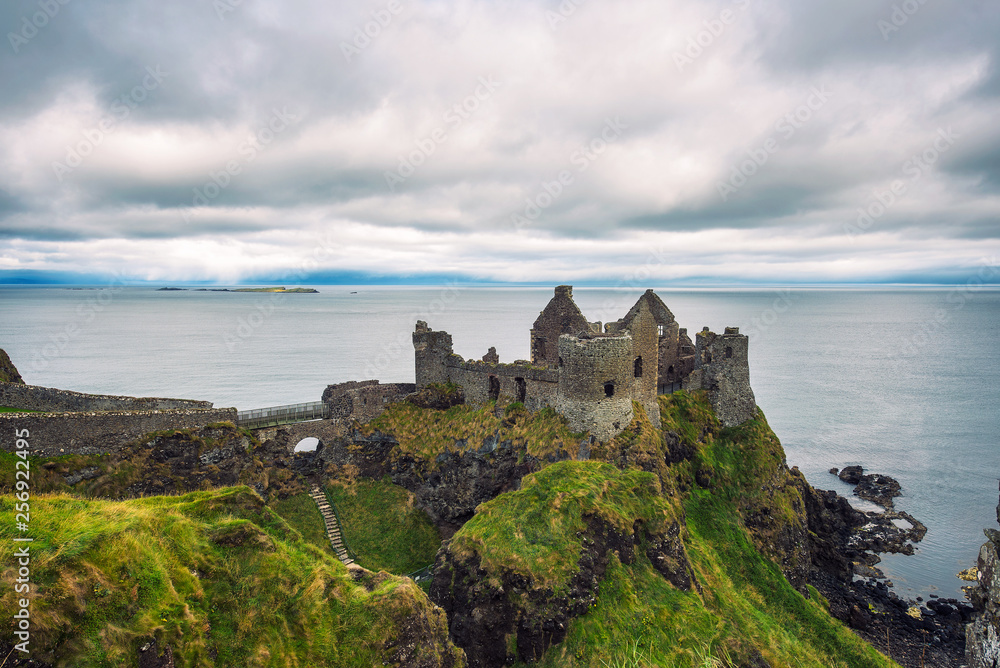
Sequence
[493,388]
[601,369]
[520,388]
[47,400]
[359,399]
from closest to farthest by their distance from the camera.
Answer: [601,369] → [47,400] → [520,388] → [493,388] → [359,399]

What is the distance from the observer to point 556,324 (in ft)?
128

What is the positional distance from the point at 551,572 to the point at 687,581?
7.14m

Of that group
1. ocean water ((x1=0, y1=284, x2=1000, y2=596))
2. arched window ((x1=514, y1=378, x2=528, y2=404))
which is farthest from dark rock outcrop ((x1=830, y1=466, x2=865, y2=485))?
arched window ((x1=514, y1=378, x2=528, y2=404))

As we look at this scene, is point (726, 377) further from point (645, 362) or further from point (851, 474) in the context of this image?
point (851, 474)

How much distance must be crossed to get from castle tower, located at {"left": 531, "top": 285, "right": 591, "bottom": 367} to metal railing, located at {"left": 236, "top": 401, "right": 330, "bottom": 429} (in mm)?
15920

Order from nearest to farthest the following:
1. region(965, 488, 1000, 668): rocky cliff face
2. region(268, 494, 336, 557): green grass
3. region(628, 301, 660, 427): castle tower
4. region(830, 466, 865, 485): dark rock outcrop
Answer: region(965, 488, 1000, 668): rocky cliff face, region(268, 494, 336, 557): green grass, region(628, 301, 660, 427): castle tower, region(830, 466, 865, 485): dark rock outcrop

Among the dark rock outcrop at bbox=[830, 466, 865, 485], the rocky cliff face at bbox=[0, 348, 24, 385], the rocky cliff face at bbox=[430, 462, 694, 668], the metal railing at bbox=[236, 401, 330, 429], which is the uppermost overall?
the rocky cliff face at bbox=[0, 348, 24, 385]

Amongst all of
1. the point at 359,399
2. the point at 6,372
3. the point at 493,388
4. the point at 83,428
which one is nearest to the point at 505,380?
the point at 493,388

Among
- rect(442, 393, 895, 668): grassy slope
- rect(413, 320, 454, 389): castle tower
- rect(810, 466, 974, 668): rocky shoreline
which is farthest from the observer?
rect(413, 320, 454, 389): castle tower

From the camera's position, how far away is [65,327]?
545 feet

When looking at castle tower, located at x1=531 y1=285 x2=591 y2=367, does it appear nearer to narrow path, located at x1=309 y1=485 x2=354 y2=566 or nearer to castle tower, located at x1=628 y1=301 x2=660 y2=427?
castle tower, located at x1=628 y1=301 x2=660 y2=427

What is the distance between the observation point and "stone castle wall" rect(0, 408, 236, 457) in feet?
75.8

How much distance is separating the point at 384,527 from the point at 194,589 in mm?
20635

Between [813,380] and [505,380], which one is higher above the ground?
[505,380]
